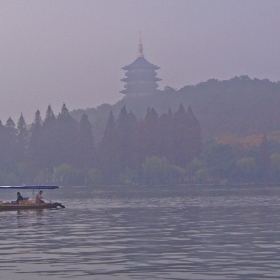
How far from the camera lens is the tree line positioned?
168 meters

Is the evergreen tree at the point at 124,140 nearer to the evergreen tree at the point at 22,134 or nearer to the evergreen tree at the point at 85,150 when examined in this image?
the evergreen tree at the point at 85,150

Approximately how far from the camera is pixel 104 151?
169 m

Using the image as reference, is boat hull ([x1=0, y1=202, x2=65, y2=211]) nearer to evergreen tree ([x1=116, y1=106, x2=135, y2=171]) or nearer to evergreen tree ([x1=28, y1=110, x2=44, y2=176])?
evergreen tree ([x1=116, y1=106, x2=135, y2=171])

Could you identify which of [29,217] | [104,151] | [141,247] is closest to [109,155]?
[104,151]

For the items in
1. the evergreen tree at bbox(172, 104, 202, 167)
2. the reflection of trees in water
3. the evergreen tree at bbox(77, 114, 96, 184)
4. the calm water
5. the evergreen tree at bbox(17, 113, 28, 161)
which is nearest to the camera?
the calm water

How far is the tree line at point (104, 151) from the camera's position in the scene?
168 metres

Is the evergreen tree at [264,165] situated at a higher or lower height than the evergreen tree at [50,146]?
lower

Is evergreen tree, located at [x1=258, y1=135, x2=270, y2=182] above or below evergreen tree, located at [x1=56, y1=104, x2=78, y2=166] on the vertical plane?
below

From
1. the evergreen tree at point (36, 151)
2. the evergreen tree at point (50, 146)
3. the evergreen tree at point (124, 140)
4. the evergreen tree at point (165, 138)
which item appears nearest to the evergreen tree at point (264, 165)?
the evergreen tree at point (165, 138)

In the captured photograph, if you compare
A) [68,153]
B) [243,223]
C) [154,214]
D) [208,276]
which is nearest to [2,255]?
[208,276]

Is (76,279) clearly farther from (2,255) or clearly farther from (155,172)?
(155,172)

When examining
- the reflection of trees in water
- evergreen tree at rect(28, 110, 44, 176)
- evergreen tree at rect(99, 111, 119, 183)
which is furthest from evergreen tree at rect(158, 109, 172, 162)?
the reflection of trees in water

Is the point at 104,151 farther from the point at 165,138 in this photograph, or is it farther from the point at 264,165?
the point at 264,165

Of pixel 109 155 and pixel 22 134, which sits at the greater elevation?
pixel 22 134
